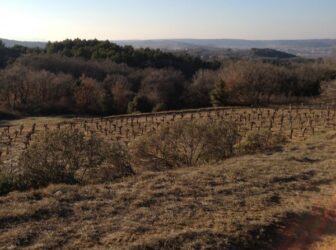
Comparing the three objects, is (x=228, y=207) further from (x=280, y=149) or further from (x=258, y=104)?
(x=258, y=104)

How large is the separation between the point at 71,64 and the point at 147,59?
45.4ft

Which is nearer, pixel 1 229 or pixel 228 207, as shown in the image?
pixel 1 229

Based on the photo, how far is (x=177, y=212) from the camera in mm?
9227

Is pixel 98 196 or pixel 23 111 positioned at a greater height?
pixel 98 196

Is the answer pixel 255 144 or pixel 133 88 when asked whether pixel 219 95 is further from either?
pixel 255 144

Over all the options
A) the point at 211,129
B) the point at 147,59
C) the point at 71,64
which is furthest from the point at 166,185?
the point at 147,59

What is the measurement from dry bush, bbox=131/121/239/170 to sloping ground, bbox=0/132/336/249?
4052 mm

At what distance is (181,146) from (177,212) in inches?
326

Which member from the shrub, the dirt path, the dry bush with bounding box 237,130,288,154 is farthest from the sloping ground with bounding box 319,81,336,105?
the shrub

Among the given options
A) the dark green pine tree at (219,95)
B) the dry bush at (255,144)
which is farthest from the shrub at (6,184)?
the dark green pine tree at (219,95)

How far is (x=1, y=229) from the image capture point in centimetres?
806

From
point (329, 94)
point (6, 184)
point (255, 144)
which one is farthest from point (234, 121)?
point (329, 94)

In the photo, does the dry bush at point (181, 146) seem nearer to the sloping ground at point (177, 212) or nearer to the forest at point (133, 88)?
the sloping ground at point (177, 212)

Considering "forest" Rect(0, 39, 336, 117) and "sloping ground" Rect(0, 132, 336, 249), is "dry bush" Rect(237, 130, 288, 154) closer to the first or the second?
"sloping ground" Rect(0, 132, 336, 249)
